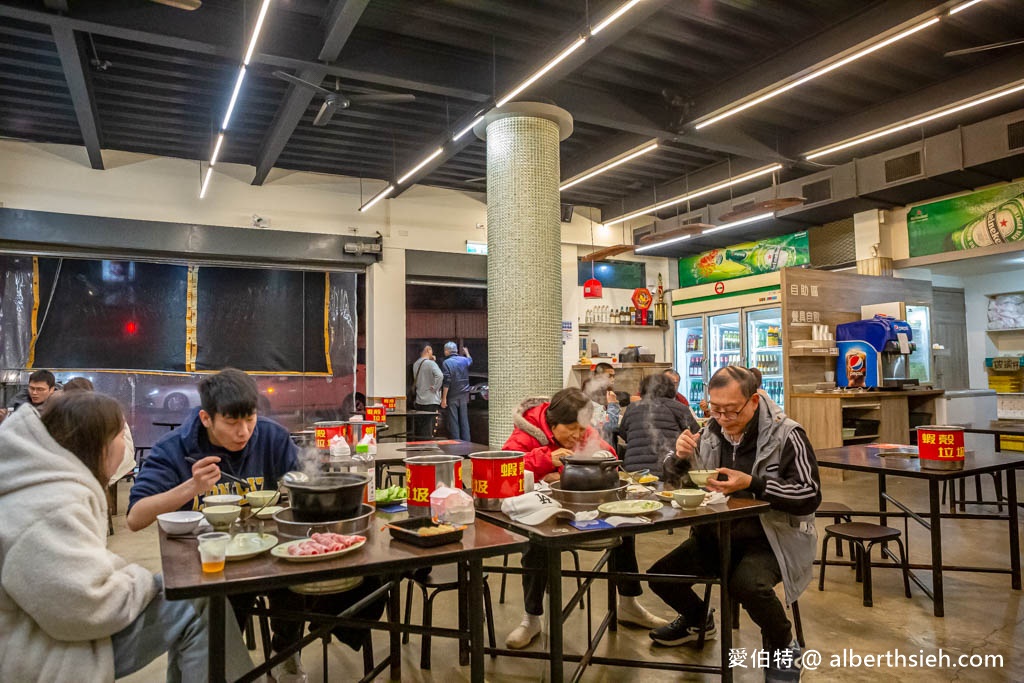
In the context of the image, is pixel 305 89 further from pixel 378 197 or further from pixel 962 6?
pixel 962 6

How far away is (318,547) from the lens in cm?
174

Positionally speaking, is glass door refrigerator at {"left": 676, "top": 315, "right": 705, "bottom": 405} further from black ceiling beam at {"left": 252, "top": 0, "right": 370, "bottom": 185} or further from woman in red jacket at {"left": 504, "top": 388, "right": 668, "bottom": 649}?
woman in red jacket at {"left": 504, "top": 388, "right": 668, "bottom": 649}

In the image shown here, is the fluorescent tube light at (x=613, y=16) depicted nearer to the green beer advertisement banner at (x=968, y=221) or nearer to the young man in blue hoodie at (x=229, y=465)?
the young man in blue hoodie at (x=229, y=465)

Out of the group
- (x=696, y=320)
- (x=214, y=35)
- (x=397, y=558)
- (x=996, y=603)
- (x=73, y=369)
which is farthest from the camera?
(x=696, y=320)

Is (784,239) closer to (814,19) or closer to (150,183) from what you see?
(814,19)

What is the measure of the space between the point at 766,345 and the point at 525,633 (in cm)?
897

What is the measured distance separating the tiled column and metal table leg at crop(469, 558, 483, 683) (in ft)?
13.9

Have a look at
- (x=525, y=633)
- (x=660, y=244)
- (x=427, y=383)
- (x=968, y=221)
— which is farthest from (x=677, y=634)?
(x=660, y=244)

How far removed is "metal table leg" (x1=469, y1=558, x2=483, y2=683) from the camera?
1.91 m

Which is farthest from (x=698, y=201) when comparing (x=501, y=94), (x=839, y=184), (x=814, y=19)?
(x=501, y=94)

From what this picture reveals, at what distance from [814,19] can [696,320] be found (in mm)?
7064

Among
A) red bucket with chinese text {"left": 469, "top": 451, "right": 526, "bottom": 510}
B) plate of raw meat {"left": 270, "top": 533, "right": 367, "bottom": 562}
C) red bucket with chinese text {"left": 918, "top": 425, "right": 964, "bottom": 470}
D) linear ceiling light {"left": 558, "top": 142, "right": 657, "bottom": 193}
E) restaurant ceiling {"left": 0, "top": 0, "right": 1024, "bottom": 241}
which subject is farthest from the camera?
linear ceiling light {"left": 558, "top": 142, "right": 657, "bottom": 193}

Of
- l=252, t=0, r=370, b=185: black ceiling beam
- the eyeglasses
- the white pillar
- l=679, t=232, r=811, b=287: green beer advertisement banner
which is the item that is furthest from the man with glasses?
l=679, t=232, r=811, b=287: green beer advertisement banner

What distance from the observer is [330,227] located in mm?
9594
